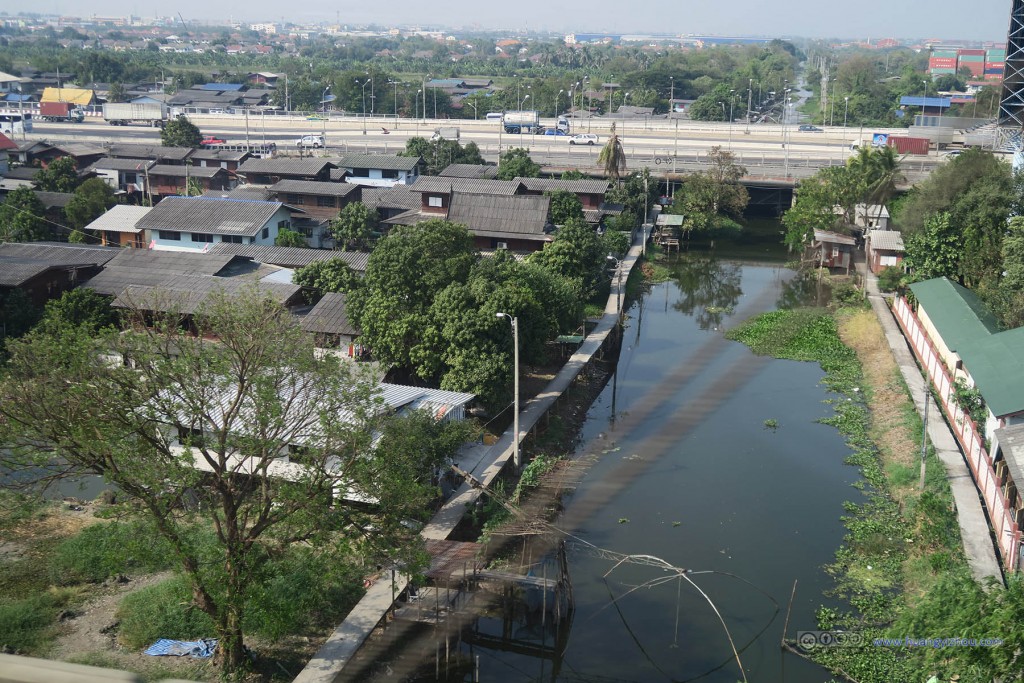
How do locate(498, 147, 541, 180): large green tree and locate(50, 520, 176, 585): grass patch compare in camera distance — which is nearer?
locate(50, 520, 176, 585): grass patch

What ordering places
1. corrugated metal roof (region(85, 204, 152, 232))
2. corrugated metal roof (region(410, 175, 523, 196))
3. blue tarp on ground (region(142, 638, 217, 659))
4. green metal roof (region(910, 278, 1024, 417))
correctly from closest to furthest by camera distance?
blue tarp on ground (region(142, 638, 217, 659))
green metal roof (region(910, 278, 1024, 417))
corrugated metal roof (region(85, 204, 152, 232))
corrugated metal roof (region(410, 175, 523, 196))

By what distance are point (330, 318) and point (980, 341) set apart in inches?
661

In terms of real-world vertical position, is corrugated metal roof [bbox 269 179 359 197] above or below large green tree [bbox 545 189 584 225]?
above

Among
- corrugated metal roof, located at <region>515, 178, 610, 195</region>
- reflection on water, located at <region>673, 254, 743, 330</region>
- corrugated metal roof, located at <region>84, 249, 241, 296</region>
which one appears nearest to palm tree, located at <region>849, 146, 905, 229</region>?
reflection on water, located at <region>673, 254, 743, 330</region>

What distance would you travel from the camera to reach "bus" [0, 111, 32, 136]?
→ 238 ft

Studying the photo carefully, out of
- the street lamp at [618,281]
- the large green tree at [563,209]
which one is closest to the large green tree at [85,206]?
the large green tree at [563,209]

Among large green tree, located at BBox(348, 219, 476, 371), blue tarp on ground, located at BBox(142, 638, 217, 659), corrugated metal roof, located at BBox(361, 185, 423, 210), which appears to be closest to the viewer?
blue tarp on ground, located at BBox(142, 638, 217, 659)

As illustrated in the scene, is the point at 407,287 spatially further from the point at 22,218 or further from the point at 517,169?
the point at 517,169

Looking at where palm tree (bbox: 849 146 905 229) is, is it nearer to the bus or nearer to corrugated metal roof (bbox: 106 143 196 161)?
corrugated metal roof (bbox: 106 143 196 161)

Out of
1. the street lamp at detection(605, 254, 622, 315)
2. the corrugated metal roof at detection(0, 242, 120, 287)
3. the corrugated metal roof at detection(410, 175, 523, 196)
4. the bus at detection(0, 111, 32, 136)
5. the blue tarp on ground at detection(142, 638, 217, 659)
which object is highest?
the bus at detection(0, 111, 32, 136)

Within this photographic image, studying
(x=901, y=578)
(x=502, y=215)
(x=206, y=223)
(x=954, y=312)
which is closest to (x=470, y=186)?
→ (x=502, y=215)

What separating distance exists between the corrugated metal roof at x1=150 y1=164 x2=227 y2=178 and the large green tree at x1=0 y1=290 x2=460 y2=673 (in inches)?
1405

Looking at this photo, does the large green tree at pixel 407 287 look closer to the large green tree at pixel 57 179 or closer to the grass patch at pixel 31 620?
the grass patch at pixel 31 620

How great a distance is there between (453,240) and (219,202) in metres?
14.6
